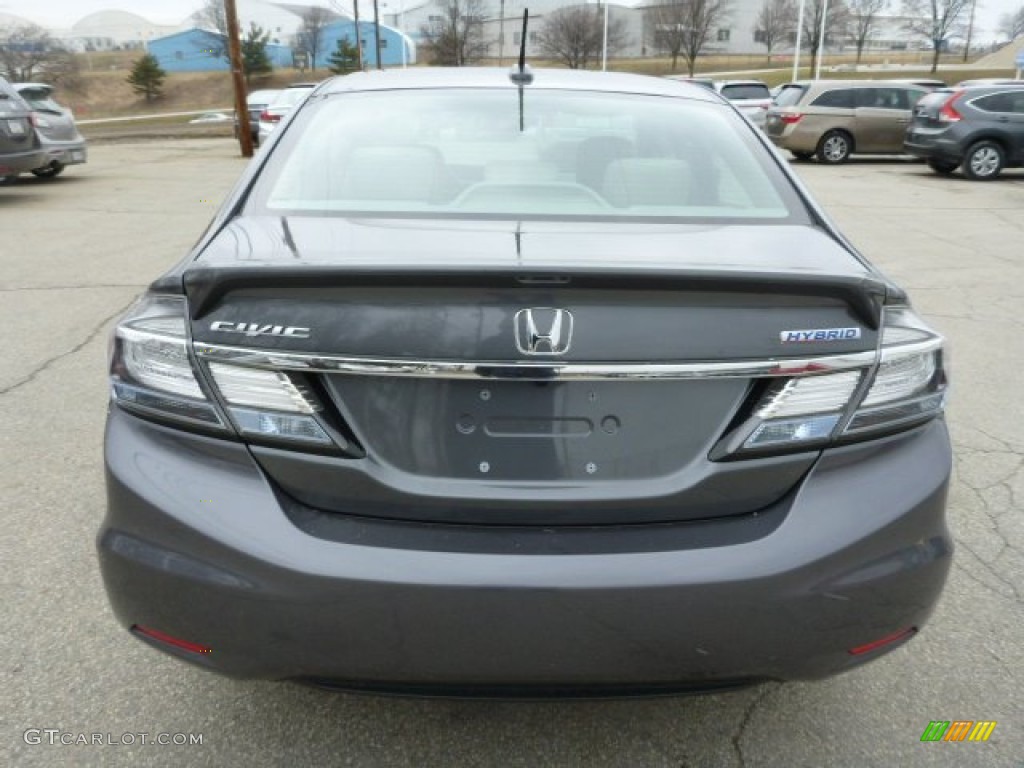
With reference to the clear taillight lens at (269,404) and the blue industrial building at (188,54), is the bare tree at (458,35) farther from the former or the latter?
the clear taillight lens at (269,404)

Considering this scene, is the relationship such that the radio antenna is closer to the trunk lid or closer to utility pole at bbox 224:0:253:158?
the trunk lid

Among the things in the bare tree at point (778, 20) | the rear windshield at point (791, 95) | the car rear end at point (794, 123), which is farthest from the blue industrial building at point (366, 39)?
the car rear end at point (794, 123)

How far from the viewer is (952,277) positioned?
7.88m

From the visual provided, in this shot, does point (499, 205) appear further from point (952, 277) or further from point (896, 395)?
point (952, 277)

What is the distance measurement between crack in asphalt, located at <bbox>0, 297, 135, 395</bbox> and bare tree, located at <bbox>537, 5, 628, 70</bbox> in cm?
6704

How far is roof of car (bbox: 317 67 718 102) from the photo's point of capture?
295 centimetres

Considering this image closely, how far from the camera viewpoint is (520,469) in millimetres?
1734

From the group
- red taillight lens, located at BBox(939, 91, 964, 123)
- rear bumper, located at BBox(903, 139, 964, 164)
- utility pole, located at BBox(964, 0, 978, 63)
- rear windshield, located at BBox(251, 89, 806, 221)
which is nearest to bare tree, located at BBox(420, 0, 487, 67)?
utility pole, located at BBox(964, 0, 978, 63)

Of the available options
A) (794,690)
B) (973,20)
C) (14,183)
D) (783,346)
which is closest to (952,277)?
(794,690)

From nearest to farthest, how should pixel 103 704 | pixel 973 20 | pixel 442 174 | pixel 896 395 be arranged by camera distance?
pixel 896 395
pixel 103 704
pixel 442 174
pixel 973 20

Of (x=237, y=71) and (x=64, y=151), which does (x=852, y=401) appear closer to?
(x=64, y=151)

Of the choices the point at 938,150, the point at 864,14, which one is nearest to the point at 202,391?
the point at 938,150

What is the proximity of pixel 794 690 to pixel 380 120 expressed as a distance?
211cm

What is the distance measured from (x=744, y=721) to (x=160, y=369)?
5.55 ft
